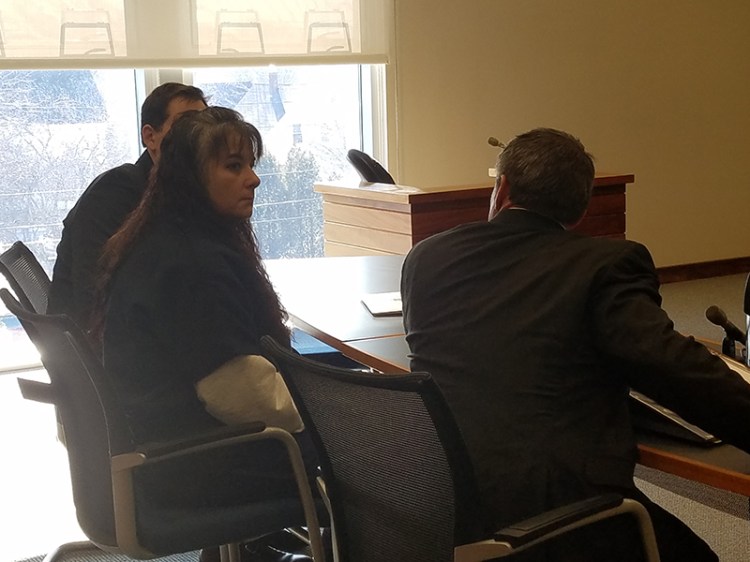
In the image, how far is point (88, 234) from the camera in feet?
8.89

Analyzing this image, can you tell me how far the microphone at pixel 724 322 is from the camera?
1.95 m

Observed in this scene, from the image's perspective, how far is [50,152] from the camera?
5.28m

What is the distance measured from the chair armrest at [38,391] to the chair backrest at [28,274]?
38 centimetres

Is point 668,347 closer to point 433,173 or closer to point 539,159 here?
point 539,159

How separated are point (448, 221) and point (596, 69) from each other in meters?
2.91

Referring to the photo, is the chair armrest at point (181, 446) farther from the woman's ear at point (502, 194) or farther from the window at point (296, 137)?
the window at point (296, 137)

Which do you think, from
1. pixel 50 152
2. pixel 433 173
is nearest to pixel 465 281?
pixel 50 152

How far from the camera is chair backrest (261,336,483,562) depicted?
1454 millimetres

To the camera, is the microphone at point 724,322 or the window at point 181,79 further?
the window at point 181,79

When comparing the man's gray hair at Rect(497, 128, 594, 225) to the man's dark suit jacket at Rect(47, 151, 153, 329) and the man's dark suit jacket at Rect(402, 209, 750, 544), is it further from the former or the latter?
the man's dark suit jacket at Rect(47, 151, 153, 329)

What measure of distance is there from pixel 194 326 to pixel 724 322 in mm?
1033

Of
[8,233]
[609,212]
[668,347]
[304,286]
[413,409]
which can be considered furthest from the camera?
[8,233]

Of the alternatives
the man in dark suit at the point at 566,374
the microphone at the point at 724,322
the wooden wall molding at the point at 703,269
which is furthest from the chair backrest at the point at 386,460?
the wooden wall molding at the point at 703,269

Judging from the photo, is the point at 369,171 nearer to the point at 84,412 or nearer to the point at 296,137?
the point at 296,137
